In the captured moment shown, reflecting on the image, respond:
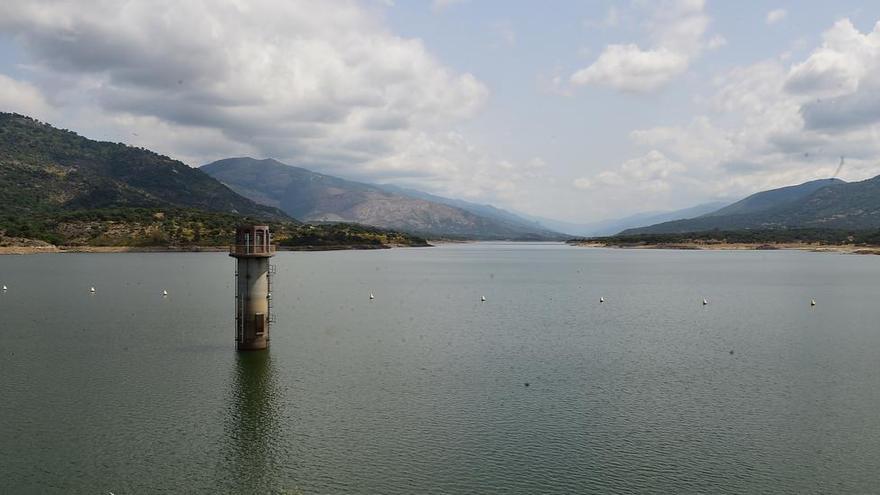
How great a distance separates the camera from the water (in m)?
33.1

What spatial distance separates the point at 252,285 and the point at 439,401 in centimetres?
2469

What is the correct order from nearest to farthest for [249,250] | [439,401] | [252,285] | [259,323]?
[439,401] < [252,285] < [249,250] < [259,323]

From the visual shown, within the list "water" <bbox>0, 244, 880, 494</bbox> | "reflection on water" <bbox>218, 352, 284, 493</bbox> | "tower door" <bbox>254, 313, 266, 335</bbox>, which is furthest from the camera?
"tower door" <bbox>254, 313, 266, 335</bbox>

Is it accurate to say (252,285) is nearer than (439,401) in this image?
No

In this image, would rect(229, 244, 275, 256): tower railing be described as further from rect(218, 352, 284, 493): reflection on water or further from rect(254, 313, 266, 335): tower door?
rect(218, 352, 284, 493): reflection on water

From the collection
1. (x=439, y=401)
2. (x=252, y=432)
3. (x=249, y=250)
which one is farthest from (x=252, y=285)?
(x=439, y=401)

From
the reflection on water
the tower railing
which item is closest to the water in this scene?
the reflection on water

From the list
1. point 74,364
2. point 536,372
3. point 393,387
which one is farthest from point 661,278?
point 74,364

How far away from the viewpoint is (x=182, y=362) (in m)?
58.2

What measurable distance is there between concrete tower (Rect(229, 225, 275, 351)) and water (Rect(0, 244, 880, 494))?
1.91m

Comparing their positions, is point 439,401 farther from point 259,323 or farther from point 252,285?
point 252,285

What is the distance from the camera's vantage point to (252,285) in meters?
61.0

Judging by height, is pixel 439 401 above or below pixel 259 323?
below

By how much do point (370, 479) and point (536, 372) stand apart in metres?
26.2
